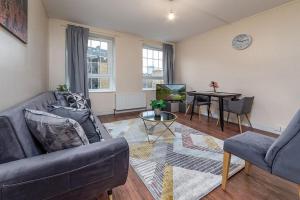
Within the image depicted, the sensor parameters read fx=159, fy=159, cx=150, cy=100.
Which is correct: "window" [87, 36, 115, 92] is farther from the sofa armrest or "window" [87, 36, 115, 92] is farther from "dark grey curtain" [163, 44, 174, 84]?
the sofa armrest

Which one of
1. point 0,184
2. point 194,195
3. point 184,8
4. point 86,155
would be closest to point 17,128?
point 0,184

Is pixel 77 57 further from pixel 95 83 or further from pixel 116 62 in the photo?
pixel 116 62

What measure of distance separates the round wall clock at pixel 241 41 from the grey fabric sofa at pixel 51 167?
3.58 m

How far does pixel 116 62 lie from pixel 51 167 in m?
3.84

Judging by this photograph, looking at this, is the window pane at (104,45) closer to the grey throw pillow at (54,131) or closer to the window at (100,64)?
the window at (100,64)

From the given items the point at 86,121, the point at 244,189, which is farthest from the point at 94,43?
the point at 244,189

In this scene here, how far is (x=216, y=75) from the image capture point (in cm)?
419

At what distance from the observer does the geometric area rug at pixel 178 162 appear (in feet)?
4.96

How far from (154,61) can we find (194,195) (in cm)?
444

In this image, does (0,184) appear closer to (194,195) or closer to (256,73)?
(194,195)

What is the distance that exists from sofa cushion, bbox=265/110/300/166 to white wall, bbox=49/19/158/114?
3.85 m

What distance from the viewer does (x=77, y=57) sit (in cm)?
379

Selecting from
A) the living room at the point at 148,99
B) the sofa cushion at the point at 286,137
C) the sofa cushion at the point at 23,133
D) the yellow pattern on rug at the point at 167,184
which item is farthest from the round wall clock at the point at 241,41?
the sofa cushion at the point at 23,133

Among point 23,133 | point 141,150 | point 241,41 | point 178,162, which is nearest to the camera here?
point 23,133
